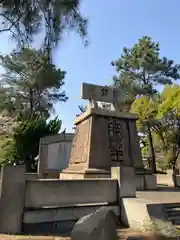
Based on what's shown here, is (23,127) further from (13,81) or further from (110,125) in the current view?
(110,125)

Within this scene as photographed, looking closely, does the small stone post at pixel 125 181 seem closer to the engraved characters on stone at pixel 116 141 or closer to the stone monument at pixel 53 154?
the engraved characters on stone at pixel 116 141

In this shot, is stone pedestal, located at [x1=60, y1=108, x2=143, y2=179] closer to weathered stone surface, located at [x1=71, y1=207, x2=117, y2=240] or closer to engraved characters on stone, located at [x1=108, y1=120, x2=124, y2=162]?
engraved characters on stone, located at [x1=108, y1=120, x2=124, y2=162]

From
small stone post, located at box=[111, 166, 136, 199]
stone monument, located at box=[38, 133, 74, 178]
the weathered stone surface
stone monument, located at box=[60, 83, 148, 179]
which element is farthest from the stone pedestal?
the weathered stone surface

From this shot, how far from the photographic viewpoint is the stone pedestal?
10.6 m

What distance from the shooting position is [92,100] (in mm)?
11844

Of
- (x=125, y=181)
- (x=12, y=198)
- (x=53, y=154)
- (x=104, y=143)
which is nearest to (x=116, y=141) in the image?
(x=104, y=143)

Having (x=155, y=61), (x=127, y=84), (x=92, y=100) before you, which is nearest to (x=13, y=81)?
(x=127, y=84)

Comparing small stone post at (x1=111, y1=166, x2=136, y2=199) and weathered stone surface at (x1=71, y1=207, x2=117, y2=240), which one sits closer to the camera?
weathered stone surface at (x1=71, y1=207, x2=117, y2=240)

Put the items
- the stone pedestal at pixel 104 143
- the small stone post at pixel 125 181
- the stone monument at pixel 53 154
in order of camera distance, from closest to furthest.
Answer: the small stone post at pixel 125 181
the stone pedestal at pixel 104 143
the stone monument at pixel 53 154

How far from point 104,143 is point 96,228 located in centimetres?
793

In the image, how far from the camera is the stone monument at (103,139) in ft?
34.9

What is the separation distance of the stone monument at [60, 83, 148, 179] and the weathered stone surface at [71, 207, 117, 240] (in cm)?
673

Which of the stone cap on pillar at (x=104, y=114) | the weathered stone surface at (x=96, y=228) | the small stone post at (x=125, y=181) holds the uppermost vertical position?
the stone cap on pillar at (x=104, y=114)

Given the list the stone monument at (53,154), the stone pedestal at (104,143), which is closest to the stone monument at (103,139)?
the stone pedestal at (104,143)
